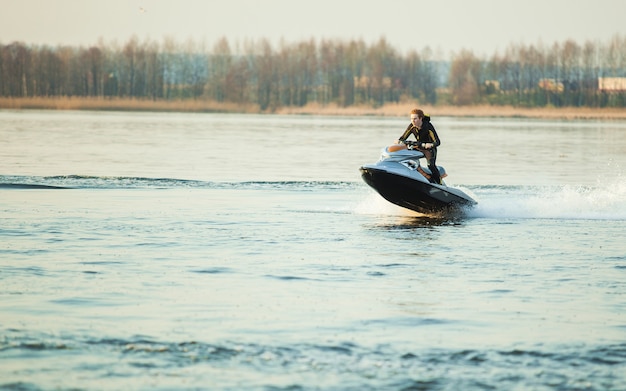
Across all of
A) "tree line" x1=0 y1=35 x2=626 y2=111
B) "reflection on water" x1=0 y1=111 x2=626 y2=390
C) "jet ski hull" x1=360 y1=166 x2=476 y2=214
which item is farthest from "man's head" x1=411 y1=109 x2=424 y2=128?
"tree line" x1=0 y1=35 x2=626 y2=111

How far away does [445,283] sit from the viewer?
12086 millimetres

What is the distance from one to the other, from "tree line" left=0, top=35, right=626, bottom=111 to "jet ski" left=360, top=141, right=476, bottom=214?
413 ft

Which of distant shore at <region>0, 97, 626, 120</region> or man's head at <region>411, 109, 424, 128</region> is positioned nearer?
man's head at <region>411, 109, 424, 128</region>

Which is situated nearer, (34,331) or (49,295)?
(34,331)

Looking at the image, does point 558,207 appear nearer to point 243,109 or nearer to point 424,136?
point 424,136

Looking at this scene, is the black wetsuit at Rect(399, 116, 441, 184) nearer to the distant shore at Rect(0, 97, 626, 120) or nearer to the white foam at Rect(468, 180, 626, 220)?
the white foam at Rect(468, 180, 626, 220)

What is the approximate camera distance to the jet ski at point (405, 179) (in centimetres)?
1816

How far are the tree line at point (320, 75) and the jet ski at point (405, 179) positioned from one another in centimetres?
12581

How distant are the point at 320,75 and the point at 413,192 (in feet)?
479

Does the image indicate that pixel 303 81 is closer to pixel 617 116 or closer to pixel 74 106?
pixel 617 116

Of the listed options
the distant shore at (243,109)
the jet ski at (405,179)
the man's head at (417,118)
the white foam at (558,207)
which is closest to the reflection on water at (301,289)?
the white foam at (558,207)

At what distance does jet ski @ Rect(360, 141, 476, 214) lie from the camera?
59.6 ft

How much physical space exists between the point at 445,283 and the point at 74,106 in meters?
95.3

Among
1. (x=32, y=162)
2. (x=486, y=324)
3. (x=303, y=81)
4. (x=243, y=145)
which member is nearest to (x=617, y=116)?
(x=303, y=81)
